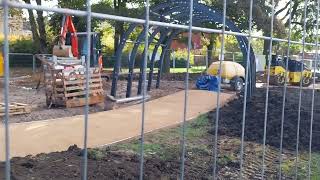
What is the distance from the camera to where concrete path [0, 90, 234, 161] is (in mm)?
7367

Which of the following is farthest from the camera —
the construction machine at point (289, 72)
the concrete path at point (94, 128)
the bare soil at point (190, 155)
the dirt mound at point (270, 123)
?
the construction machine at point (289, 72)

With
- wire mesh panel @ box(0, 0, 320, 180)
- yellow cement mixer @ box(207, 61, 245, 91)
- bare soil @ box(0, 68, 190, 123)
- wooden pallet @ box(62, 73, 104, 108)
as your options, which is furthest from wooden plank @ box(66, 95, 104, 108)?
yellow cement mixer @ box(207, 61, 245, 91)

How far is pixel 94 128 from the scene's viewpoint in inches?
358

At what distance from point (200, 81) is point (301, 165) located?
10.5 m

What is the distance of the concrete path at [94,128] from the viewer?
7.37 meters

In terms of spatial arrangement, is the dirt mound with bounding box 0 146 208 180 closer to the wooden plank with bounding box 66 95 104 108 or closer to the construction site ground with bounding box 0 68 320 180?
the construction site ground with bounding box 0 68 320 180

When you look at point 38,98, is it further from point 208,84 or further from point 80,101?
point 208,84

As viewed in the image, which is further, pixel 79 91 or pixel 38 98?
pixel 38 98

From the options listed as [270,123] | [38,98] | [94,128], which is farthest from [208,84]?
[94,128]

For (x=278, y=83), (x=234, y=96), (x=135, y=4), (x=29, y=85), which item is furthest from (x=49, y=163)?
(x=135, y=4)

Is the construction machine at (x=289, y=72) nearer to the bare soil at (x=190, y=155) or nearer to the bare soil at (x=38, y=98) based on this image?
the bare soil at (x=38, y=98)

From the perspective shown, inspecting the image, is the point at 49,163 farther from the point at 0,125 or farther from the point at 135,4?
the point at 135,4

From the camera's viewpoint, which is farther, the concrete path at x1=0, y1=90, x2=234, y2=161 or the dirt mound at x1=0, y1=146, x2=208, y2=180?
the concrete path at x1=0, y1=90, x2=234, y2=161

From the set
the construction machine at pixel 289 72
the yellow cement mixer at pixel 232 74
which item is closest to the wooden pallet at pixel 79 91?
the yellow cement mixer at pixel 232 74
